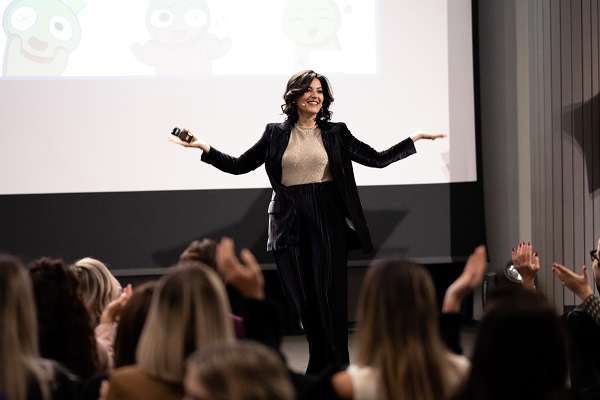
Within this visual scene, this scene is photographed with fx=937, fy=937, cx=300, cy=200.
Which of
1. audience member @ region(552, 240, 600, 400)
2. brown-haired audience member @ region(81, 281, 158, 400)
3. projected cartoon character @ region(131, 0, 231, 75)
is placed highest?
projected cartoon character @ region(131, 0, 231, 75)

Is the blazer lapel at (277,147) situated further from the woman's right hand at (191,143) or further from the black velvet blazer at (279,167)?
the woman's right hand at (191,143)

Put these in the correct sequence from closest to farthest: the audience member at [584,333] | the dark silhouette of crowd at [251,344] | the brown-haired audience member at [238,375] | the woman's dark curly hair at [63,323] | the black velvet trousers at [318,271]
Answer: the brown-haired audience member at [238,375] → the dark silhouette of crowd at [251,344] → the woman's dark curly hair at [63,323] → the audience member at [584,333] → the black velvet trousers at [318,271]

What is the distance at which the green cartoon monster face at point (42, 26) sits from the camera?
17.5ft

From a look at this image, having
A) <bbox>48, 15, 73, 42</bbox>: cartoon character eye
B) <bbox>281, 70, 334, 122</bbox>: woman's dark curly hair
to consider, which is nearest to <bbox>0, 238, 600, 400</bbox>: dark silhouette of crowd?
<bbox>281, 70, 334, 122</bbox>: woman's dark curly hair

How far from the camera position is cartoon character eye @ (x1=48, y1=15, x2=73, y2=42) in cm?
536

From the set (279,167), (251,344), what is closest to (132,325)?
(251,344)

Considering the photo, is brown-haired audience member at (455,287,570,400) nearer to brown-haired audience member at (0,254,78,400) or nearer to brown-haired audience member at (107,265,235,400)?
brown-haired audience member at (107,265,235,400)

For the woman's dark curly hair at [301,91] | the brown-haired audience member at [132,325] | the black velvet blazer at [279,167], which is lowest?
the brown-haired audience member at [132,325]

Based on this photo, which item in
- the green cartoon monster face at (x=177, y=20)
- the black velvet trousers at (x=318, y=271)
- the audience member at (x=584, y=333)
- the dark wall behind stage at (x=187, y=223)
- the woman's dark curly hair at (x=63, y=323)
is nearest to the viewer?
the woman's dark curly hair at (x=63, y=323)

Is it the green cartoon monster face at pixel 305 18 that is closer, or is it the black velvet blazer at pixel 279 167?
the black velvet blazer at pixel 279 167

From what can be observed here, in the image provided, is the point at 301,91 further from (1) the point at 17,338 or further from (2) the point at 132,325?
(1) the point at 17,338

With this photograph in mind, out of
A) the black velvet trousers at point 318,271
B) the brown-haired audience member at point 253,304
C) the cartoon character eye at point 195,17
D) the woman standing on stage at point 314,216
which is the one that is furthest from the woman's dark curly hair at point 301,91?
the brown-haired audience member at point 253,304

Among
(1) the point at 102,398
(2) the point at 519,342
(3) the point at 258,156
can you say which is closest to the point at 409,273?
(2) the point at 519,342

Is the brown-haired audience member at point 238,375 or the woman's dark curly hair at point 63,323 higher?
the brown-haired audience member at point 238,375
